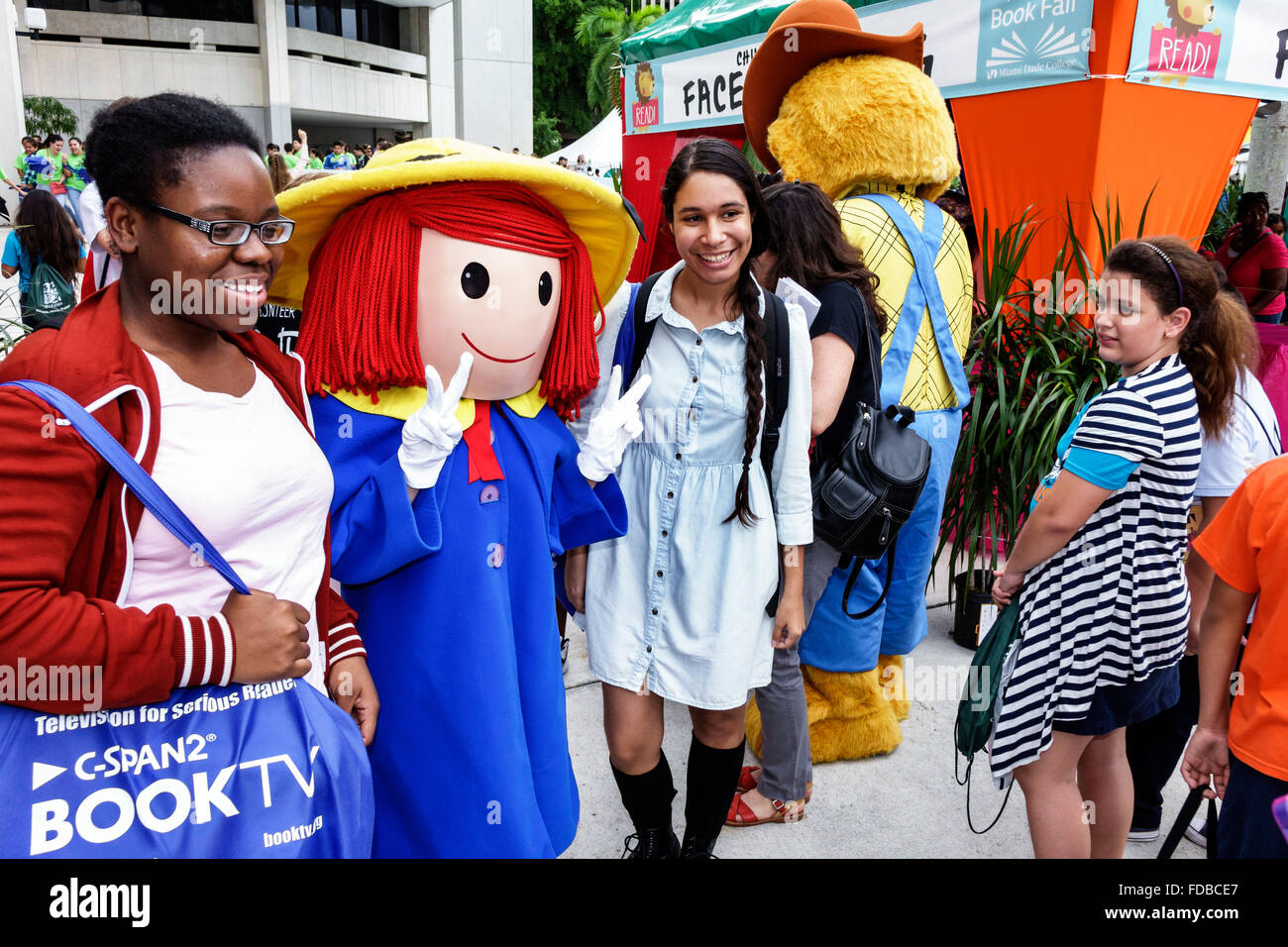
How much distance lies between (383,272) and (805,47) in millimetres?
1992

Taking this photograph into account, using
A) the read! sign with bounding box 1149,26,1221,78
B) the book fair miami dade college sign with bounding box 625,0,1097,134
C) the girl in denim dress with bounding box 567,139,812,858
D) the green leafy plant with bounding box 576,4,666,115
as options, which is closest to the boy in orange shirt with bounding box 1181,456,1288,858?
the girl in denim dress with bounding box 567,139,812,858

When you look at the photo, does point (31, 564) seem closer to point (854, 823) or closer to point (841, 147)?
point (854, 823)

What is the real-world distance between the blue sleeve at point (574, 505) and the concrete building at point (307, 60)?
21183mm

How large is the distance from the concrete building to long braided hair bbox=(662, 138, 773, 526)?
20.9m

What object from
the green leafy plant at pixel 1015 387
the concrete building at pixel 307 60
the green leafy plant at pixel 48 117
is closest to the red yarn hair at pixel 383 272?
the green leafy plant at pixel 1015 387

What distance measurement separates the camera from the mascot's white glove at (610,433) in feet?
6.57

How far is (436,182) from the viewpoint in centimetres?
177

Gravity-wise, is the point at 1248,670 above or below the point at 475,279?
below

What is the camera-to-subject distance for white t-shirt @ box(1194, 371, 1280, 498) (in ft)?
7.77

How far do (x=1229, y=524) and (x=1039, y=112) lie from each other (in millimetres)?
3168

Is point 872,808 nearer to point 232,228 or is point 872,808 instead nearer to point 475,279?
point 475,279

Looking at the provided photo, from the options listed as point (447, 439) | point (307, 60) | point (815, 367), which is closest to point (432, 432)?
point (447, 439)
